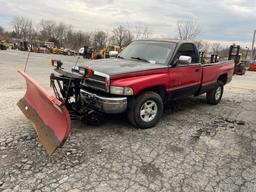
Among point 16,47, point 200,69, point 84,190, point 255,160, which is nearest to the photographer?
point 84,190

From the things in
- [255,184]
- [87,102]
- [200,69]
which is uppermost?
[200,69]

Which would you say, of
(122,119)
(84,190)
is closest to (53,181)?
Result: (84,190)

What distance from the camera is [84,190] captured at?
2857 mm

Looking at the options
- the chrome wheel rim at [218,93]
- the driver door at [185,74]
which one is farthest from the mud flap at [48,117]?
the chrome wheel rim at [218,93]

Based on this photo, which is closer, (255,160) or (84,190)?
(84,190)

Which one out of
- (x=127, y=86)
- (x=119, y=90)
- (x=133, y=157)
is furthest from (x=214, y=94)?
(x=133, y=157)

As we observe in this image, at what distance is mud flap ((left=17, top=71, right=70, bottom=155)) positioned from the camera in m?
3.31

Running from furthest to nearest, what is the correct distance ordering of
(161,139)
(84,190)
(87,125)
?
(87,125) < (161,139) < (84,190)

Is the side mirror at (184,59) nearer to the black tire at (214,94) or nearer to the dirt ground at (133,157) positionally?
the dirt ground at (133,157)

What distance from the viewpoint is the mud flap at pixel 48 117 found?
3311 millimetres

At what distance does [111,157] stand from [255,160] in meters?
2.23

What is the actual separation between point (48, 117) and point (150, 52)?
8.78 ft

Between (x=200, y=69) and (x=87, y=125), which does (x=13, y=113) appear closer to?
(x=87, y=125)

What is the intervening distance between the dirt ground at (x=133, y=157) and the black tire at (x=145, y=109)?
0.16 m
